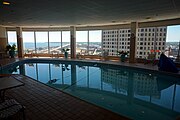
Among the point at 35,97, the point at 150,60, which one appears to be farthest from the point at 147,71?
the point at 35,97

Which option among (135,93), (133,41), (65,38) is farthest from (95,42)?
(135,93)

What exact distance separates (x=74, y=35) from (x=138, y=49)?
577 centimetres

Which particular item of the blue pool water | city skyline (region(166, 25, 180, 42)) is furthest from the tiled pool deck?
city skyline (region(166, 25, 180, 42))

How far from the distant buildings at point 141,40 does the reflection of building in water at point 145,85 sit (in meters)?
3.57

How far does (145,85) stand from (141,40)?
5.34m

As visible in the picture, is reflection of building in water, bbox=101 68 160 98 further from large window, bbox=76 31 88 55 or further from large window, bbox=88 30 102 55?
large window, bbox=76 31 88 55

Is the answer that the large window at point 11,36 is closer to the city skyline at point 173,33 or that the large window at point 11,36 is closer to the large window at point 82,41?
the large window at point 82,41

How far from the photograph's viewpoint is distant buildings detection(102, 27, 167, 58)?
9242 millimetres

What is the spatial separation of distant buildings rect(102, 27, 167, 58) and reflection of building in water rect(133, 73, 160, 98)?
3.57 metres

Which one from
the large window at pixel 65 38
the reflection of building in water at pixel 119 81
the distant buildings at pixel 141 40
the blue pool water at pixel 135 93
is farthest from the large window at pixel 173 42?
the large window at pixel 65 38

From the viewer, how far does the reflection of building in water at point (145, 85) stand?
191 inches

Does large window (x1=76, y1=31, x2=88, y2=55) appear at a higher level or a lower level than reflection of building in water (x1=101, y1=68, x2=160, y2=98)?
higher

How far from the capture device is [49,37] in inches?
548

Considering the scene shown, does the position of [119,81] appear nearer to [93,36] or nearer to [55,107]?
[55,107]
